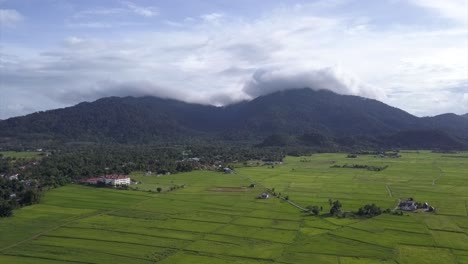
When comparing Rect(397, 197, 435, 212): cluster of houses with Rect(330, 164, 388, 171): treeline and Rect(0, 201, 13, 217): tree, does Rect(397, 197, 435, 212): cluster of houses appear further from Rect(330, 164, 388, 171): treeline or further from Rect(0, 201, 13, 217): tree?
Rect(0, 201, 13, 217): tree

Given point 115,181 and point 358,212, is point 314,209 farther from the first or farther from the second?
point 115,181

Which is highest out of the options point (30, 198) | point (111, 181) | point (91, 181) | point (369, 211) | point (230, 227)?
point (111, 181)

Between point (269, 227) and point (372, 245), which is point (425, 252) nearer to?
point (372, 245)

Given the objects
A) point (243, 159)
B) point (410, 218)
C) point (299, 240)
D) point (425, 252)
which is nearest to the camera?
point (425, 252)

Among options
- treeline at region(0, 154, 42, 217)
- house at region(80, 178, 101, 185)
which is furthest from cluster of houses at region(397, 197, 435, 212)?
house at region(80, 178, 101, 185)

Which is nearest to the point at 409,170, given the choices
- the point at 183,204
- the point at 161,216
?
the point at 183,204

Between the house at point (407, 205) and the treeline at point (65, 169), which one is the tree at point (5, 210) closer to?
the treeline at point (65, 169)

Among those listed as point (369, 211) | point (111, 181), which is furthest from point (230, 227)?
point (111, 181)

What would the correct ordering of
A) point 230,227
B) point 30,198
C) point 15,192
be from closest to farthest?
point 230,227 → point 30,198 → point 15,192
